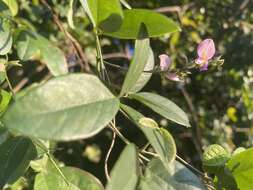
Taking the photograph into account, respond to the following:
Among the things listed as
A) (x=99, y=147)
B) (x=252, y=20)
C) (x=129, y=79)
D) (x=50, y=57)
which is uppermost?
(x=129, y=79)

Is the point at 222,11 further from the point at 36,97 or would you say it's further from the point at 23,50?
the point at 36,97

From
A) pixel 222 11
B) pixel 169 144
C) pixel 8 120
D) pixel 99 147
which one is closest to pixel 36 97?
pixel 8 120

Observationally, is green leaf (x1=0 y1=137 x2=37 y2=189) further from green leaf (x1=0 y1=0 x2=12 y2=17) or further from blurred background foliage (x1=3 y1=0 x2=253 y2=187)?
blurred background foliage (x1=3 y1=0 x2=253 y2=187)

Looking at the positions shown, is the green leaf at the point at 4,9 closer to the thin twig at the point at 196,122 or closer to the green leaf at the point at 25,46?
the green leaf at the point at 25,46

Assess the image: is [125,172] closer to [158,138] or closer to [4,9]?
[158,138]

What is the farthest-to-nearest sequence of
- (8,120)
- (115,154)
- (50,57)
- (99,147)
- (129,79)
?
1. (99,147)
2. (115,154)
3. (50,57)
4. (129,79)
5. (8,120)

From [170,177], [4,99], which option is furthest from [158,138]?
[4,99]
